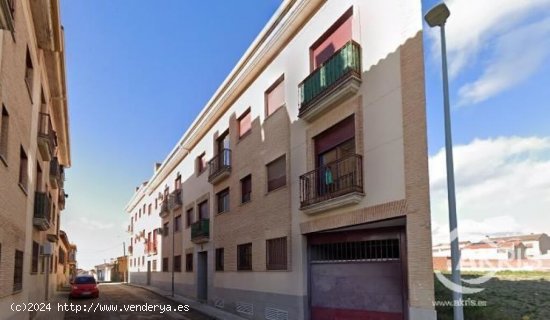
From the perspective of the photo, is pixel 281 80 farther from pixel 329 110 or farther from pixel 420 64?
pixel 420 64

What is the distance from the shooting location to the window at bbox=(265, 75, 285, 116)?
1514 cm

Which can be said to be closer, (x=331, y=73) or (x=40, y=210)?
(x=331, y=73)

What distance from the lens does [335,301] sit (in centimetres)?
1140

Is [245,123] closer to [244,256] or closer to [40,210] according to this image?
[244,256]

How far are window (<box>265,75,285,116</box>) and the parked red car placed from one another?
15.3m

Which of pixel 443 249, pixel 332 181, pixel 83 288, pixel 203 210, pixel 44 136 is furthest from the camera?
pixel 83 288

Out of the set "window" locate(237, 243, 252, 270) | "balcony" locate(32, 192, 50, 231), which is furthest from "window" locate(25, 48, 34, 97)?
"window" locate(237, 243, 252, 270)

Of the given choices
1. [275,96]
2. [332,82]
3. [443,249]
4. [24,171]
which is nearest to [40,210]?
[24,171]

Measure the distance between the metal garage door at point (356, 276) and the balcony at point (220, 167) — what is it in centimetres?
741

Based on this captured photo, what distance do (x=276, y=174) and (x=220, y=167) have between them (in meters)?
5.35

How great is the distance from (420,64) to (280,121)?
6622 mm

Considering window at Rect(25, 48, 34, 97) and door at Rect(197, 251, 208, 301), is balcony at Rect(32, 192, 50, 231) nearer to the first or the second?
window at Rect(25, 48, 34, 97)

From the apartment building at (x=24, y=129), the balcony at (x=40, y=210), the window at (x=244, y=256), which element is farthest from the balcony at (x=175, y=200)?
the balcony at (x=40, y=210)

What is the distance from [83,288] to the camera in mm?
24344
